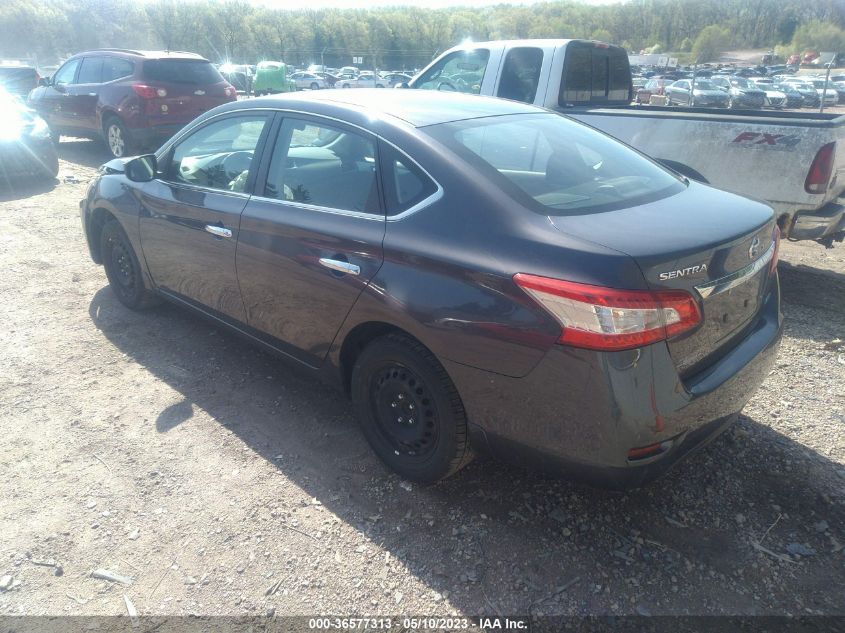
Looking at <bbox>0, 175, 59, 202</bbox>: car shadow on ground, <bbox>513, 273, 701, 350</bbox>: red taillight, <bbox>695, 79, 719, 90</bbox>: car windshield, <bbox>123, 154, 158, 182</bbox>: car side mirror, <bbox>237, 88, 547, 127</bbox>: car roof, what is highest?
<bbox>237, 88, 547, 127</bbox>: car roof

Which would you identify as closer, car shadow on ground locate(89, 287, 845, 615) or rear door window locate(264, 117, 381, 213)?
car shadow on ground locate(89, 287, 845, 615)

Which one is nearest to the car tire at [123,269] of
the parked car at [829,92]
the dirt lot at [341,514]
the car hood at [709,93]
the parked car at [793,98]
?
the dirt lot at [341,514]

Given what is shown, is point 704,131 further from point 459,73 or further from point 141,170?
point 141,170

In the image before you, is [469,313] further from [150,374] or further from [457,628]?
[150,374]

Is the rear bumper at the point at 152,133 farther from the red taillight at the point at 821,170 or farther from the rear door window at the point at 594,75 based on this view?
the red taillight at the point at 821,170

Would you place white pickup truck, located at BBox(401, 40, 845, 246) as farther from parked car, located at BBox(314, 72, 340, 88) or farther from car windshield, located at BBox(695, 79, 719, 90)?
parked car, located at BBox(314, 72, 340, 88)

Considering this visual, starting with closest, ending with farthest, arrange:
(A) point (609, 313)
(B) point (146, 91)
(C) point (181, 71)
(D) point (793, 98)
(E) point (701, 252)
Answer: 1. (A) point (609, 313)
2. (E) point (701, 252)
3. (B) point (146, 91)
4. (C) point (181, 71)
5. (D) point (793, 98)

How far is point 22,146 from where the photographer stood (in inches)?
351

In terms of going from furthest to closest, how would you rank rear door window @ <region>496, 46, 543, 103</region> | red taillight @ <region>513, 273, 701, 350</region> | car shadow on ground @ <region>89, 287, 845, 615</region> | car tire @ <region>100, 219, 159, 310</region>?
rear door window @ <region>496, 46, 543, 103</region> → car tire @ <region>100, 219, 159, 310</region> → car shadow on ground @ <region>89, 287, 845, 615</region> → red taillight @ <region>513, 273, 701, 350</region>

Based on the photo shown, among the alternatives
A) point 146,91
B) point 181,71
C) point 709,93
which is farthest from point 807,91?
point 146,91

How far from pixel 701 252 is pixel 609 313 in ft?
1.57

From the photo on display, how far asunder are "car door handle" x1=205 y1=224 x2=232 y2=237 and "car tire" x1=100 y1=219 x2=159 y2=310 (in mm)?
1196

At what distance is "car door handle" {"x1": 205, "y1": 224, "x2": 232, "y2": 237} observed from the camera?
3492 mm

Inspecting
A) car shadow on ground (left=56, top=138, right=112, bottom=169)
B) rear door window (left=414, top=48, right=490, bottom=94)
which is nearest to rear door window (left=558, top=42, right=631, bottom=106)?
rear door window (left=414, top=48, right=490, bottom=94)
